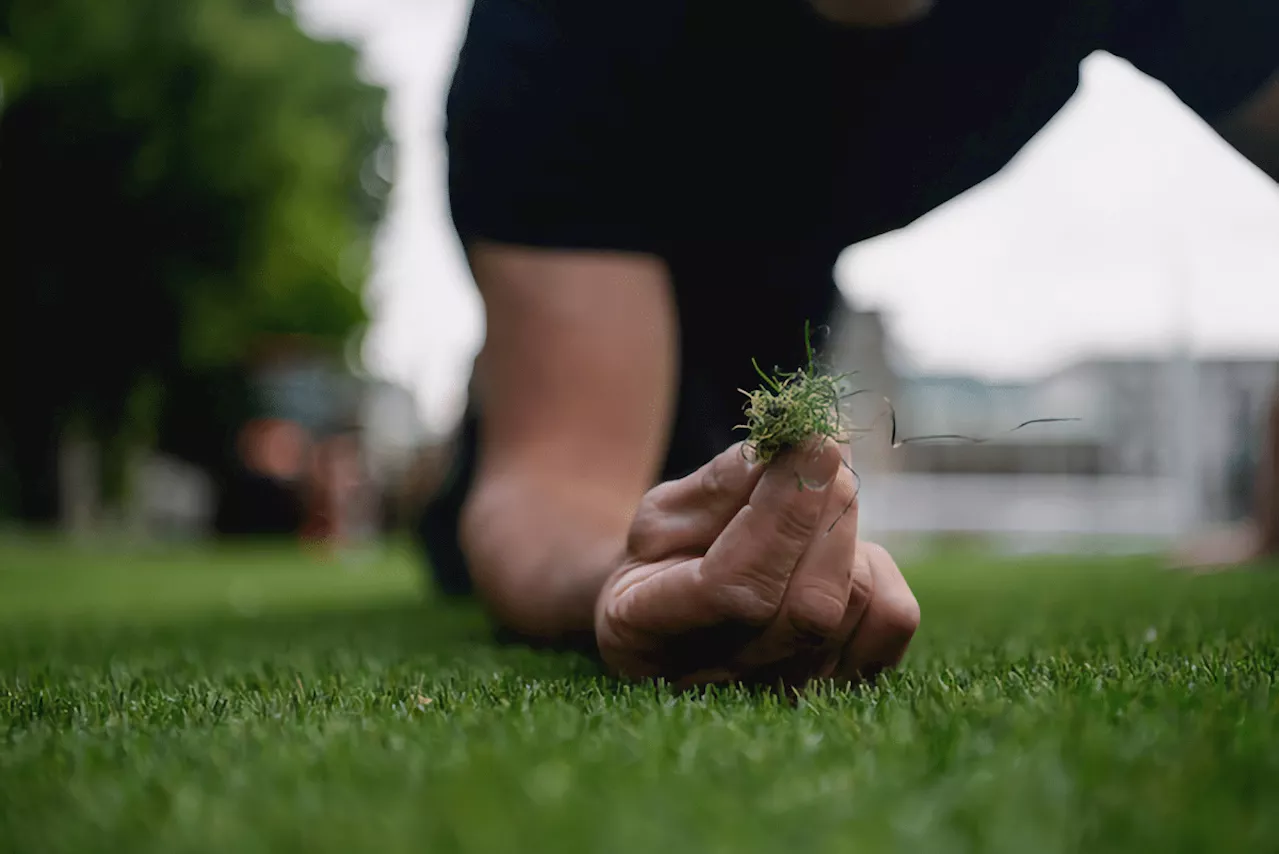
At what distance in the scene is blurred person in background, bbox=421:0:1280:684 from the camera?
4.93ft

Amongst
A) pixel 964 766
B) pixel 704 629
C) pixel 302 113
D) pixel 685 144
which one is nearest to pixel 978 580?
pixel 685 144

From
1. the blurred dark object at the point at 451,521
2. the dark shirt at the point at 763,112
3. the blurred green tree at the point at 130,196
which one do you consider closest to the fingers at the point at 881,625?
the dark shirt at the point at 763,112

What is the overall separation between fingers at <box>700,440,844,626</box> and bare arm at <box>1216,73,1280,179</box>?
3.09ft

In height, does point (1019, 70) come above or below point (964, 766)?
above

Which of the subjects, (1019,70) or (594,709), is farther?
(1019,70)

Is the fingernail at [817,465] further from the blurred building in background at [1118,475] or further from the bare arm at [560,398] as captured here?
the blurred building in background at [1118,475]

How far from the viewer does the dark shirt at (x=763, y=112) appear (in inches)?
59.5

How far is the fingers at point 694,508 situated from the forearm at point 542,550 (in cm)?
19

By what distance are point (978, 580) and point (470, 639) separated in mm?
2122

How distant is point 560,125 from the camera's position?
5.69ft

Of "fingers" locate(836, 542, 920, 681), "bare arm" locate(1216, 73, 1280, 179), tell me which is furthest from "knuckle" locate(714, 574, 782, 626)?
"bare arm" locate(1216, 73, 1280, 179)

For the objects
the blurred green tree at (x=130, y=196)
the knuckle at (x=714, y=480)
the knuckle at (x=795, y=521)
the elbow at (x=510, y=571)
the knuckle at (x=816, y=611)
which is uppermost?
the blurred green tree at (x=130, y=196)

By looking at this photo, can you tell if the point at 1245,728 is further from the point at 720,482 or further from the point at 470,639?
the point at 470,639

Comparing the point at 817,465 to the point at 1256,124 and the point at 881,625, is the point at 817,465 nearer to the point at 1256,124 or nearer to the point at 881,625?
the point at 881,625
